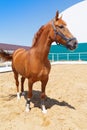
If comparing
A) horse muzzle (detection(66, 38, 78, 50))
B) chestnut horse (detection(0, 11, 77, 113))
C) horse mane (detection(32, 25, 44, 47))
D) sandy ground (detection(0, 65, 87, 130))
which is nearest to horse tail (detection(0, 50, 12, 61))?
sandy ground (detection(0, 65, 87, 130))

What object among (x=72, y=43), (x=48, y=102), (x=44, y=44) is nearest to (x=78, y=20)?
(x=48, y=102)

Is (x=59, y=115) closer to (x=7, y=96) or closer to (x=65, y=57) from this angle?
(x=7, y=96)

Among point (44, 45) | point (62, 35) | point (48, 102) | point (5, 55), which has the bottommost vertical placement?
point (48, 102)

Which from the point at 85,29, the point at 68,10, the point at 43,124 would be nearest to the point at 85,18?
the point at 85,29

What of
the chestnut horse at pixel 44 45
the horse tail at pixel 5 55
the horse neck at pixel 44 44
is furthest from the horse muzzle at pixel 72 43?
the horse tail at pixel 5 55

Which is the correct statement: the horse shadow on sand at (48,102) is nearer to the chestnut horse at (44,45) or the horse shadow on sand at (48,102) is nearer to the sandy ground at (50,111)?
the sandy ground at (50,111)

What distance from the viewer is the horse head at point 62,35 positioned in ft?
16.2

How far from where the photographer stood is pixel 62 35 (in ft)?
16.5

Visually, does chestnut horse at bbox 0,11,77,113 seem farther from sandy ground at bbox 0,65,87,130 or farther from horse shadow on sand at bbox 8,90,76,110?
horse shadow on sand at bbox 8,90,76,110

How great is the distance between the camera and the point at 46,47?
17.4ft

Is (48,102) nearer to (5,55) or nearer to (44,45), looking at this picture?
(44,45)

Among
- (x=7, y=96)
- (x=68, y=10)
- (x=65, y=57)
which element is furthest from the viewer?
(x=68, y=10)

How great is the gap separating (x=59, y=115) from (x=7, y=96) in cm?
231

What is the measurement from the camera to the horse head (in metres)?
4.93
